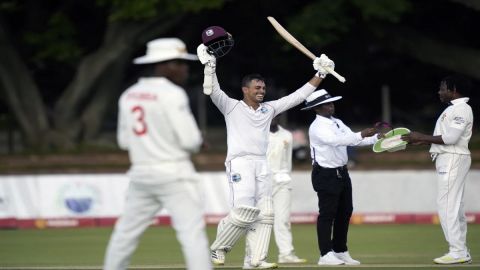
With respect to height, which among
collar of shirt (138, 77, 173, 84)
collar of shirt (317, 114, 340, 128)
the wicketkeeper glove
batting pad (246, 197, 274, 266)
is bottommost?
batting pad (246, 197, 274, 266)

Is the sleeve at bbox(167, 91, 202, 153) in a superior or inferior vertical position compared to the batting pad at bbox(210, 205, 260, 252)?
superior

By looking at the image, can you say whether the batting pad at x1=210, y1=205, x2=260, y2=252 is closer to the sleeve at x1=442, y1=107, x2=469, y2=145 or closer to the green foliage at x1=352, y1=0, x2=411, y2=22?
the sleeve at x1=442, y1=107, x2=469, y2=145

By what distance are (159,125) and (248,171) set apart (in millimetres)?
2728

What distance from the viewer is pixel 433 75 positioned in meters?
32.7

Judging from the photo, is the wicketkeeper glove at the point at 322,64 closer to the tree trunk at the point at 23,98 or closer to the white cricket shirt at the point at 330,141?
the white cricket shirt at the point at 330,141

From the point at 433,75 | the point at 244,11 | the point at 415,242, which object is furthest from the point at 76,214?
the point at 433,75

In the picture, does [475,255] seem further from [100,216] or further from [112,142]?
[112,142]

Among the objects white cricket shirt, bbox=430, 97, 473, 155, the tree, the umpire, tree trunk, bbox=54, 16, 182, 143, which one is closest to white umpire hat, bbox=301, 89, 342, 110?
the umpire

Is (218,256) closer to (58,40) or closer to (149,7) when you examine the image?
(149,7)

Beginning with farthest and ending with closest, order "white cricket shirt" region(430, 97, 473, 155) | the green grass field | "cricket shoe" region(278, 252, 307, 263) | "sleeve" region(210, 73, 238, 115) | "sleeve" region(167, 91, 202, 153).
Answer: "cricket shoe" region(278, 252, 307, 263) < the green grass field < "white cricket shirt" region(430, 97, 473, 155) < "sleeve" region(210, 73, 238, 115) < "sleeve" region(167, 91, 202, 153)

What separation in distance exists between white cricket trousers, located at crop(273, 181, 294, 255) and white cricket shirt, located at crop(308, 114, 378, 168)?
1.39 metres

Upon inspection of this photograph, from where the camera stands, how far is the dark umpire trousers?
35.2 feet

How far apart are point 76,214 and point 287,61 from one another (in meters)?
12.0

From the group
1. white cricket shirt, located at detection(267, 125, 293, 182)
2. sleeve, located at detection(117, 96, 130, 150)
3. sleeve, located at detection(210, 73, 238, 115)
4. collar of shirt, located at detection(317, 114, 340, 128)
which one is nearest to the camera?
sleeve, located at detection(117, 96, 130, 150)
